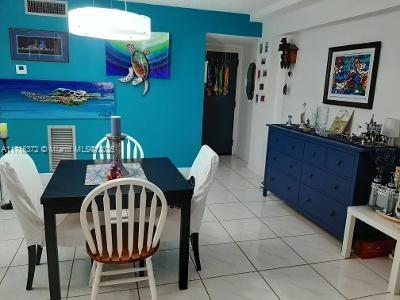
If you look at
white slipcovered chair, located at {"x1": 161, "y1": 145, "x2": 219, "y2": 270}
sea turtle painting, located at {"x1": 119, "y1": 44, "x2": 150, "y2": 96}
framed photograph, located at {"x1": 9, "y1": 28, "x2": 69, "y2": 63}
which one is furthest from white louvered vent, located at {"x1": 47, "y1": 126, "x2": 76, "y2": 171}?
white slipcovered chair, located at {"x1": 161, "y1": 145, "x2": 219, "y2": 270}

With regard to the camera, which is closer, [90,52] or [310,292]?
[310,292]

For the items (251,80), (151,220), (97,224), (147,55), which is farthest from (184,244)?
(251,80)

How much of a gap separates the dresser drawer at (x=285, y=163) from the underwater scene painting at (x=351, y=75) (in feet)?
2.87

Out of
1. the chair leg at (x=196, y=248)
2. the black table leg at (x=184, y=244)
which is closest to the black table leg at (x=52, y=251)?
the black table leg at (x=184, y=244)

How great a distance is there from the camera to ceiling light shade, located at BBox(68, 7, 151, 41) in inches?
65.2

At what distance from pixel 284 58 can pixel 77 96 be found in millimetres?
2810

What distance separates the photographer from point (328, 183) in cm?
285

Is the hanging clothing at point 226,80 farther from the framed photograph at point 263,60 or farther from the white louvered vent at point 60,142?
the white louvered vent at point 60,142

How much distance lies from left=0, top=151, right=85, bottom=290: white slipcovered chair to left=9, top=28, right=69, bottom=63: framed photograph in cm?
231

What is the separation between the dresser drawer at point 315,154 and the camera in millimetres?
2918

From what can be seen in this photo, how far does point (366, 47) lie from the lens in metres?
2.93

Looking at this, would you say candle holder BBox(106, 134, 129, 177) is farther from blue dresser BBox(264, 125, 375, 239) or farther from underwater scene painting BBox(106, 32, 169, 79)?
underwater scene painting BBox(106, 32, 169, 79)

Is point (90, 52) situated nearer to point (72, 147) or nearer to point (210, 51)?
point (72, 147)

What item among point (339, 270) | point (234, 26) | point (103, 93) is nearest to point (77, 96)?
point (103, 93)
